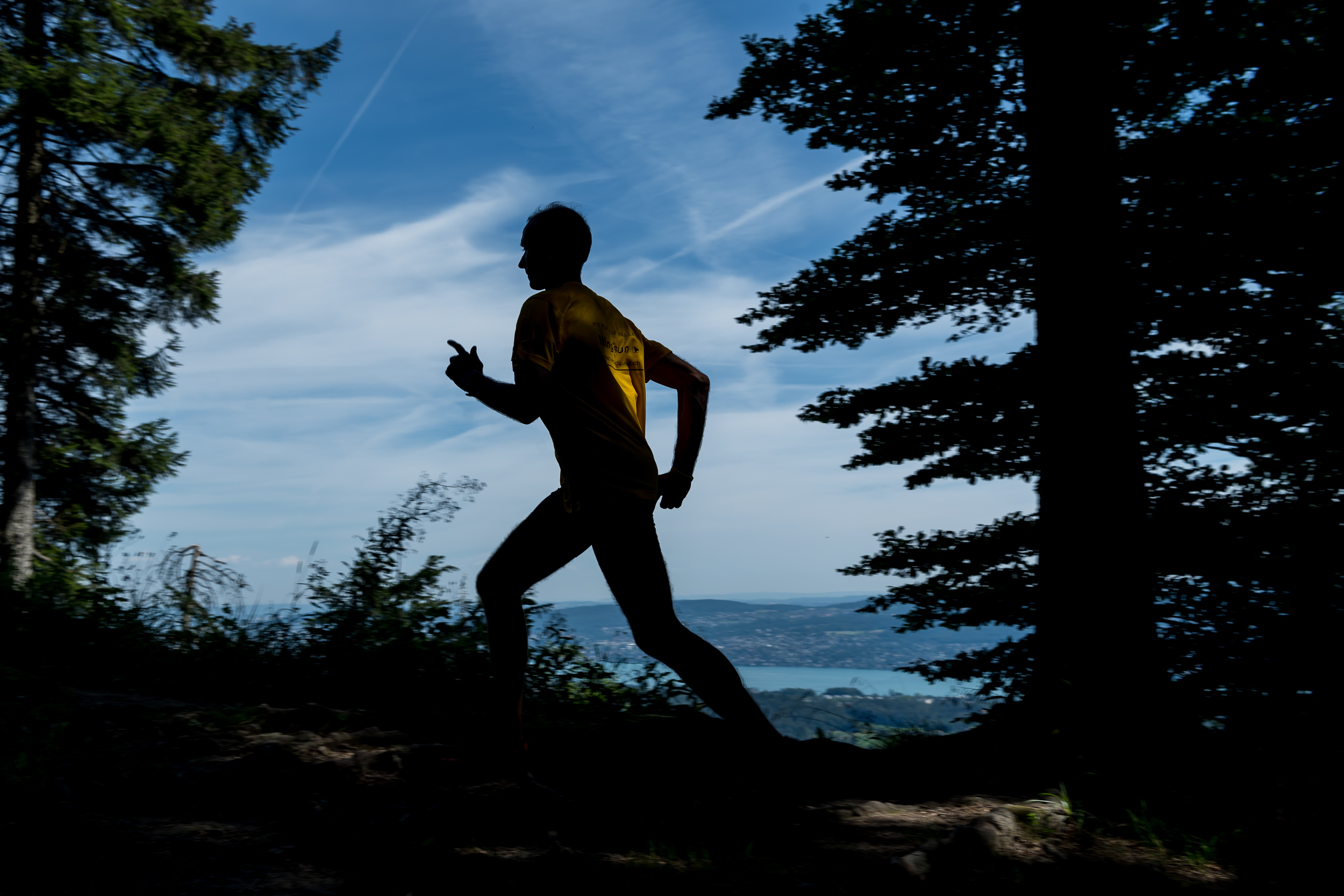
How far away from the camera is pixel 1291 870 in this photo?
239 cm

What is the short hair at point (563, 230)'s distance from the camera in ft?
9.96

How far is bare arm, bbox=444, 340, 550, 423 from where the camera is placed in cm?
274

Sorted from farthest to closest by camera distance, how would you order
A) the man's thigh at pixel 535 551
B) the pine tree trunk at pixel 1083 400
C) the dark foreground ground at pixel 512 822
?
the pine tree trunk at pixel 1083 400 < the man's thigh at pixel 535 551 < the dark foreground ground at pixel 512 822

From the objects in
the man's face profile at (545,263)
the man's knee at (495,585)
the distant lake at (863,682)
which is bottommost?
the distant lake at (863,682)

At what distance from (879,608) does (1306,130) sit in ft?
15.5

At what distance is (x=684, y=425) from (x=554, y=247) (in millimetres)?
810

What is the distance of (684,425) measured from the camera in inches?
125

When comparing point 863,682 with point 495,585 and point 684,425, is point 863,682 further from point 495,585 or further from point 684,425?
point 495,585

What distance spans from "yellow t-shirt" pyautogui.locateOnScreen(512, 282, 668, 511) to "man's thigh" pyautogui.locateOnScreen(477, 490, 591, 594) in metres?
0.12

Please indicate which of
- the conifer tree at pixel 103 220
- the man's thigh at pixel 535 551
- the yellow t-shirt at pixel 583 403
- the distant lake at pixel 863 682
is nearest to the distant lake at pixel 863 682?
the distant lake at pixel 863 682

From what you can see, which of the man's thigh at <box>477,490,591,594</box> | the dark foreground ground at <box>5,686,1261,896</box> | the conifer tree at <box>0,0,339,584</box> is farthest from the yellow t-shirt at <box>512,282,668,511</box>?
the conifer tree at <box>0,0,339,584</box>

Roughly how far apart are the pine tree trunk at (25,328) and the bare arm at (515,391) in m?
9.90

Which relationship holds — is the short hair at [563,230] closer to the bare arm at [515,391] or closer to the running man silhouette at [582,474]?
the running man silhouette at [582,474]

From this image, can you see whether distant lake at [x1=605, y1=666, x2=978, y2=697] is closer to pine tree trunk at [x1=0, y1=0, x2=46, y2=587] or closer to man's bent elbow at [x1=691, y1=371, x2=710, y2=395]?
man's bent elbow at [x1=691, y1=371, x2=710, y2=395]
